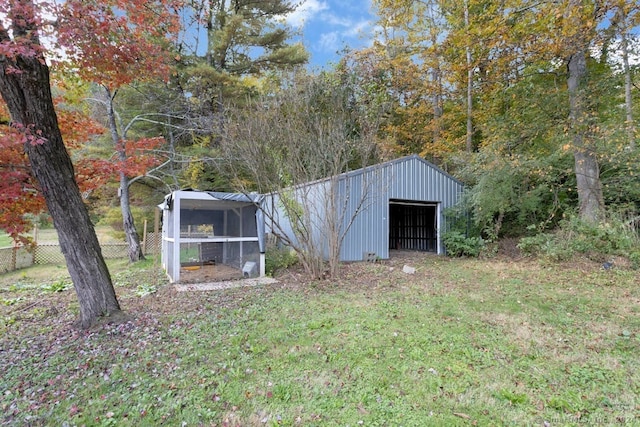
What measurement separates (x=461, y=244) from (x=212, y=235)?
22.9ft

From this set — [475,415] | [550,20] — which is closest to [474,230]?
[550,20]

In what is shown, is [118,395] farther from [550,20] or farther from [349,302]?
[550,20]

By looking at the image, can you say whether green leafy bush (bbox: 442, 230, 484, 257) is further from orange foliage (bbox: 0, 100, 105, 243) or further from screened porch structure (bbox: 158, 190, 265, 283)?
orange foliage (bbox: 0, 100, 105, 243)

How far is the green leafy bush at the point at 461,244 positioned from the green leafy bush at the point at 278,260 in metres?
4.70

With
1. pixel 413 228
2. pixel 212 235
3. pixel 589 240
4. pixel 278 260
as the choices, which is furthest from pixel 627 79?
pixel 212 235

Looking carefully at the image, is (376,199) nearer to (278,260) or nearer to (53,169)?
(278,260)

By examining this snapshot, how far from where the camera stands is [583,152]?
24.8ft

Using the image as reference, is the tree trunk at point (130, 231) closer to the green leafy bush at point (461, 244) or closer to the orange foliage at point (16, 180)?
the orange foliage at point (16, 180)

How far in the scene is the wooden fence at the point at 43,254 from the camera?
942 centimetres

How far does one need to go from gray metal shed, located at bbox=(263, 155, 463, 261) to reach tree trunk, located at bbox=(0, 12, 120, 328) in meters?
3.83

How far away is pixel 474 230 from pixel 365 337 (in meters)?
7.73

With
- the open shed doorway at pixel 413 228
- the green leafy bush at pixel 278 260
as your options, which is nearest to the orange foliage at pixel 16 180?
the green leafy bush at pixel 278 260

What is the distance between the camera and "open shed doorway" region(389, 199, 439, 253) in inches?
457

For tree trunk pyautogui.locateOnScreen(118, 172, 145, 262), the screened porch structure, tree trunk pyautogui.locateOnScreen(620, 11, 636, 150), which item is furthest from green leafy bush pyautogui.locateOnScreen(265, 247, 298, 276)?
tree trunk pyautogui.locateOnScreen(620, 11, 636, 150)
